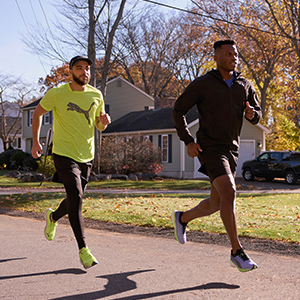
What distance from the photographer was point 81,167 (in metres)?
5.02

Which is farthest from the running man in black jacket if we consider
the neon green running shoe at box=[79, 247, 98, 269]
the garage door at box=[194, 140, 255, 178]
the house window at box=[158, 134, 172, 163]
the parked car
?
the garage door at box=[194, 140, 255, 178]

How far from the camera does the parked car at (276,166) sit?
23.1m

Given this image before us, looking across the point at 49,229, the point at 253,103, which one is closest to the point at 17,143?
the point at 49,229

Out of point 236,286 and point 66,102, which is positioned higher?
point 66,102

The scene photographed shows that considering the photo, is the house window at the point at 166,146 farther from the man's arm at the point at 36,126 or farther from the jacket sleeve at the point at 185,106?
the jacket sleeve at the point at 185,106

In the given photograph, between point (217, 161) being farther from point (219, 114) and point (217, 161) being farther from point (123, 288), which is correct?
point (123, 288)

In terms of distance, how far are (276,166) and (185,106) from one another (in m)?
20.5

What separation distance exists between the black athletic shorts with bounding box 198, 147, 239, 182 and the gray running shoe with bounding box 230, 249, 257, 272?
2.50ft

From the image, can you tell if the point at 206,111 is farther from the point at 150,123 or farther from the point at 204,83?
Result: the point at 150,123

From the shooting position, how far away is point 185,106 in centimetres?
465

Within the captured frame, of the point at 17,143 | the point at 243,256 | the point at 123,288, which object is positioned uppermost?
the point at 17,143

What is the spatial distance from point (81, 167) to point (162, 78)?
4060 centimetres

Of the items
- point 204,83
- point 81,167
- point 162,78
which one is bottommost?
point 81,167

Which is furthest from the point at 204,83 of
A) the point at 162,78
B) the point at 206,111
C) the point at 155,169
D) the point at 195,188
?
the point at 162,78
